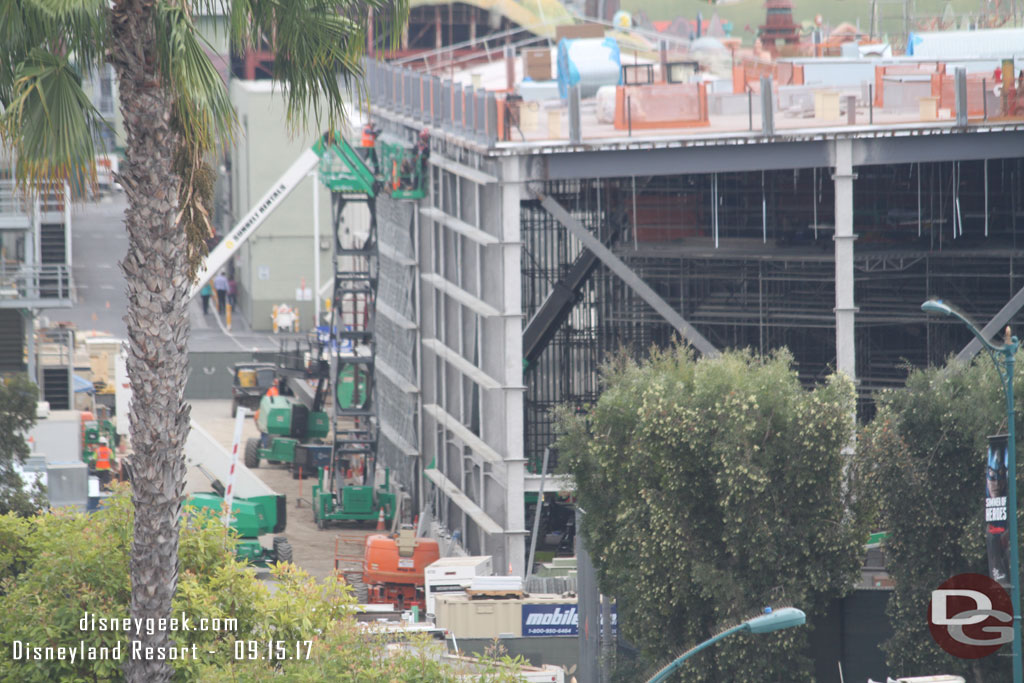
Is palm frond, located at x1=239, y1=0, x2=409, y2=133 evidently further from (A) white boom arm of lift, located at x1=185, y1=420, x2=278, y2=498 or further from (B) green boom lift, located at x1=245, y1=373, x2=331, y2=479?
(B) green boom lift, located at x1=245, y1=373, x2=331, y2=479

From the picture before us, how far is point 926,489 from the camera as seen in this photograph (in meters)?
25.5

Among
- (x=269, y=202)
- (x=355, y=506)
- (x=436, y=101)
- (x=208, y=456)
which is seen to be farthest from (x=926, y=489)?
(x=269, y=202)

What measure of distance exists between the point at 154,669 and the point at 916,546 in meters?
14.0

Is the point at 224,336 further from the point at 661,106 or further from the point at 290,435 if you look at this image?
the point at 661,106

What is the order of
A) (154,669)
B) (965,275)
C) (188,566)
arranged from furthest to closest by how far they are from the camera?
(965,275)
(188,566)
(154,669)

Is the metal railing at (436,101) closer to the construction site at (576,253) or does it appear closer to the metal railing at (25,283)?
the construction site at (576,253)

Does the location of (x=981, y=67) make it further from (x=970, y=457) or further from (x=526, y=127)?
(x=970, y=457)

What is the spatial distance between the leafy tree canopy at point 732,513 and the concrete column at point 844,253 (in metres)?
6.02

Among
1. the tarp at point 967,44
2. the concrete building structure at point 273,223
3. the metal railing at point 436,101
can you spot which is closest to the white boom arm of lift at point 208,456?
the metal railing at point 436,101

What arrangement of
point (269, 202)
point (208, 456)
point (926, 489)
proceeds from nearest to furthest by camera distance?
point (926, 489) < point (208, 456) < point (269, 202)

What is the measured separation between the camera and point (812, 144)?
32.8 m

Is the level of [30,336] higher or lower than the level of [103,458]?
higher

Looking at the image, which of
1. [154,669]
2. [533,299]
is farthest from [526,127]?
[154,669]

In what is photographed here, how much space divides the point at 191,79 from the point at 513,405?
64.6ft
